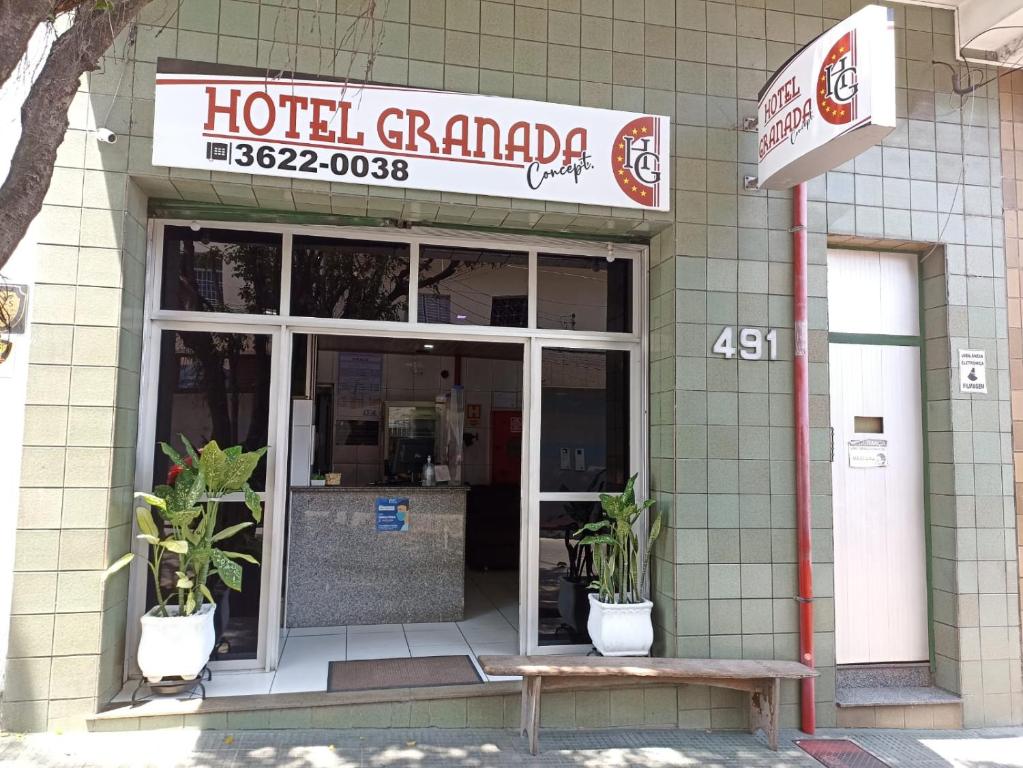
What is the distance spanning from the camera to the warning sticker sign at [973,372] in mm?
4906

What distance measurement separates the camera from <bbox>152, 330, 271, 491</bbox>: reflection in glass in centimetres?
448

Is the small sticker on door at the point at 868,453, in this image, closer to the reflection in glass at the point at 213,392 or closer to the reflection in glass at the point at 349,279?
the reflection in glass at the point at 349,279

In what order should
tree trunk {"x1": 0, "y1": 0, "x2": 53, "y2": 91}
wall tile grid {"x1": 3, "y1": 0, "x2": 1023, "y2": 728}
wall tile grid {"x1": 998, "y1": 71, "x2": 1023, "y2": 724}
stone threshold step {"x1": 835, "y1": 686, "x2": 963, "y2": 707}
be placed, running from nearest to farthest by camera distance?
tree trunk {"x1": 0, "y1": 0, "x2": 53, "y2": 91} < wall tile grid {"x1": 3, "y1": 0, "x2": 1023, "y2": 728} < stone threshold step {"x1": 835, "y1": 686, "x2": 963, "y2": 707} < wall tile grid {"x1": 998, "y1": 71, "x2": 1023, "y2": 724}

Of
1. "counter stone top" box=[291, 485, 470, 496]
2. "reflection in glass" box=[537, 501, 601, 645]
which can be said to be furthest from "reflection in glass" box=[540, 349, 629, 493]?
"counter stone top" box=[291, 485, 470, 496]

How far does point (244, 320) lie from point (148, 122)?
3.98ft

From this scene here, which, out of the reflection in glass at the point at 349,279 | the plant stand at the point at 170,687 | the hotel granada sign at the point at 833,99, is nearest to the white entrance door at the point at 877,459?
the hotel granada sign at the point at 833,99

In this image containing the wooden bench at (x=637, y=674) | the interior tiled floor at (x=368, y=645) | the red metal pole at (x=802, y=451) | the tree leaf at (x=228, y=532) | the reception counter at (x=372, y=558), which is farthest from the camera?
the reception counter at (x=372, y=558)

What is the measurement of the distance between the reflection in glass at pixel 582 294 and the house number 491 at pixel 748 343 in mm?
675

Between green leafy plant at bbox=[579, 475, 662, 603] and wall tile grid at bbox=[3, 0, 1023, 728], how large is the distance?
0.18 m

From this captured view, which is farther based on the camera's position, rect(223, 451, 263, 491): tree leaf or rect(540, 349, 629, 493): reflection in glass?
rect(540, 349, 629, 493): reflection in glass

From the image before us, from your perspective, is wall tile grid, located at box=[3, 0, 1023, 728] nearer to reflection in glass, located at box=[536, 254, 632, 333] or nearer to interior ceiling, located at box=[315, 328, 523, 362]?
reflection in glass, located at box=[536, 254, 632, 333]

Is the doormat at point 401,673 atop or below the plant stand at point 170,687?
below

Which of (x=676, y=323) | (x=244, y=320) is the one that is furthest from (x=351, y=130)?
(x=676, y=323)

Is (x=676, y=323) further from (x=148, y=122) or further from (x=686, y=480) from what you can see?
(x=148, y=122)
